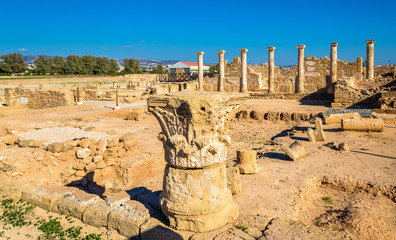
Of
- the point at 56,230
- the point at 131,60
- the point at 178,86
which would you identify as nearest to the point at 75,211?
the point at 56,230

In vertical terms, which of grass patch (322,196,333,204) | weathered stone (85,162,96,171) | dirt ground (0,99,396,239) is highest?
dirt ground (0,99,396,239)

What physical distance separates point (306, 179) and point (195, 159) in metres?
3.31

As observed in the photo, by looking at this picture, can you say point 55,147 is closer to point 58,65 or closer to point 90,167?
point 90,167

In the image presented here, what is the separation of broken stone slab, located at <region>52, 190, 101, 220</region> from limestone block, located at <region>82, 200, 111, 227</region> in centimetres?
13

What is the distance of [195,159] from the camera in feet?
13.3

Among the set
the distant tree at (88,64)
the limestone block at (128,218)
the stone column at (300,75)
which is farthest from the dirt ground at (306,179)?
the distant tree at (88,64)

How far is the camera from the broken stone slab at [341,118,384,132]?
32.2 ft

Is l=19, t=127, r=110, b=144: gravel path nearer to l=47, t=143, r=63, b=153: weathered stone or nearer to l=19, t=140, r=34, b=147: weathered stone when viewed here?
l=19, t=140, r=34, b=147: weathered stone

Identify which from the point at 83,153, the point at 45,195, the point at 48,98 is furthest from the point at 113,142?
the point at 48,98

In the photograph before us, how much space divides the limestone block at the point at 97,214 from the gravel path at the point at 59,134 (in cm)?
630

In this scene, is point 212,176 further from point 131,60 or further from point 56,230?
point 131,60

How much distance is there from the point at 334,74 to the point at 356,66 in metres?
8.25

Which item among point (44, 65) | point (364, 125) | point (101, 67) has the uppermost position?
point (44, 65)

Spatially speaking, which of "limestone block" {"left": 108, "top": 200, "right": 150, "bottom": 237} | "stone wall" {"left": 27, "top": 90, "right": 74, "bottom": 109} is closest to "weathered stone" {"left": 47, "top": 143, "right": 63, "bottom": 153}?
"limestone block" {"left": 108, "top": 200, "right": 150, "bottom": 237}
